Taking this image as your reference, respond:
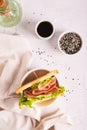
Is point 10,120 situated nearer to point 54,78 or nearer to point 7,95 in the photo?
point 7,95

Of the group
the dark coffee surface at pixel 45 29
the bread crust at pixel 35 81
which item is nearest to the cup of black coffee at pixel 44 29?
the dark coffee surface at pixel 45 29

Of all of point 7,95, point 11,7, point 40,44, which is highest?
point 11,7

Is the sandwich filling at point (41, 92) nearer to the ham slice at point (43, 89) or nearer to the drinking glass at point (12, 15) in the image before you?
the ham slice at point (43, 89)

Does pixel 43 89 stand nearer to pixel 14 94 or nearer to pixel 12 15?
pixel 14 94

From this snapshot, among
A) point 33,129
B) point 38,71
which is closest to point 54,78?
point 38,71

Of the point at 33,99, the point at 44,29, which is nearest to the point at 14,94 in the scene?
the point at 33,99

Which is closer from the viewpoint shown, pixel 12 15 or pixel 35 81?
pixel 35 81
